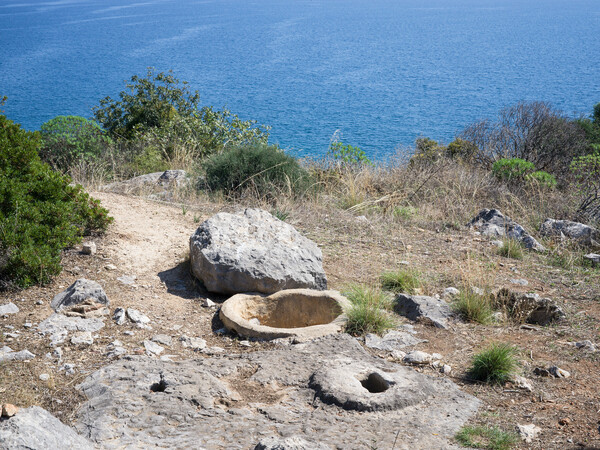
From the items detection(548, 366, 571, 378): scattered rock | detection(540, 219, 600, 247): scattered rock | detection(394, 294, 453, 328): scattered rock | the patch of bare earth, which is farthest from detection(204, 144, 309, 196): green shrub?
detection(548, 366, 571, 378): scattered rock

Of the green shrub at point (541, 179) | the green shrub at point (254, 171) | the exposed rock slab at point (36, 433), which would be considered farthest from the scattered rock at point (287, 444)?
the green shrub at point (541, 179)

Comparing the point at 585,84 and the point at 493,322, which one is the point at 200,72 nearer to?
the point at 585,84

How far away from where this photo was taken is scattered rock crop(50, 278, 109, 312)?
196 inches

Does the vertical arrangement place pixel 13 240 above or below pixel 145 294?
above

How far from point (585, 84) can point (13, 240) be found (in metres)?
37.4

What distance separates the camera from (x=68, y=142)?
1188cm

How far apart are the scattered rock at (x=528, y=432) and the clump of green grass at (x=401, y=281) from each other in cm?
246

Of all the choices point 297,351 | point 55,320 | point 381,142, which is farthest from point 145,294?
point 381,142

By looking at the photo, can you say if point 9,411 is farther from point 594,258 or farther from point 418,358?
point 594,258

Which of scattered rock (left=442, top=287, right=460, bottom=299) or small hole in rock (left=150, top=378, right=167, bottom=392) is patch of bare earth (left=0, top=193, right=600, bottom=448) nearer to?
scattered rock (left=442, top=287, right=460, bottom=299)

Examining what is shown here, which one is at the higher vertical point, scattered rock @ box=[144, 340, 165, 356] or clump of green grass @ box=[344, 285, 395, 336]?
scattered rock @ box=[144, 340, 165, 356]

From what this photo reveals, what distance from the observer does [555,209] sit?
31.2 feet

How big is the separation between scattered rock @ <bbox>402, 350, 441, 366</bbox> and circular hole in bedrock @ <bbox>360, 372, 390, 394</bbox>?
24.2 inches

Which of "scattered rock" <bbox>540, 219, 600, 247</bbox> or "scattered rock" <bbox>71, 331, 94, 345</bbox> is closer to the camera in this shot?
"scattered rock" <bbox>71, 331, 94, 345</bbox>
